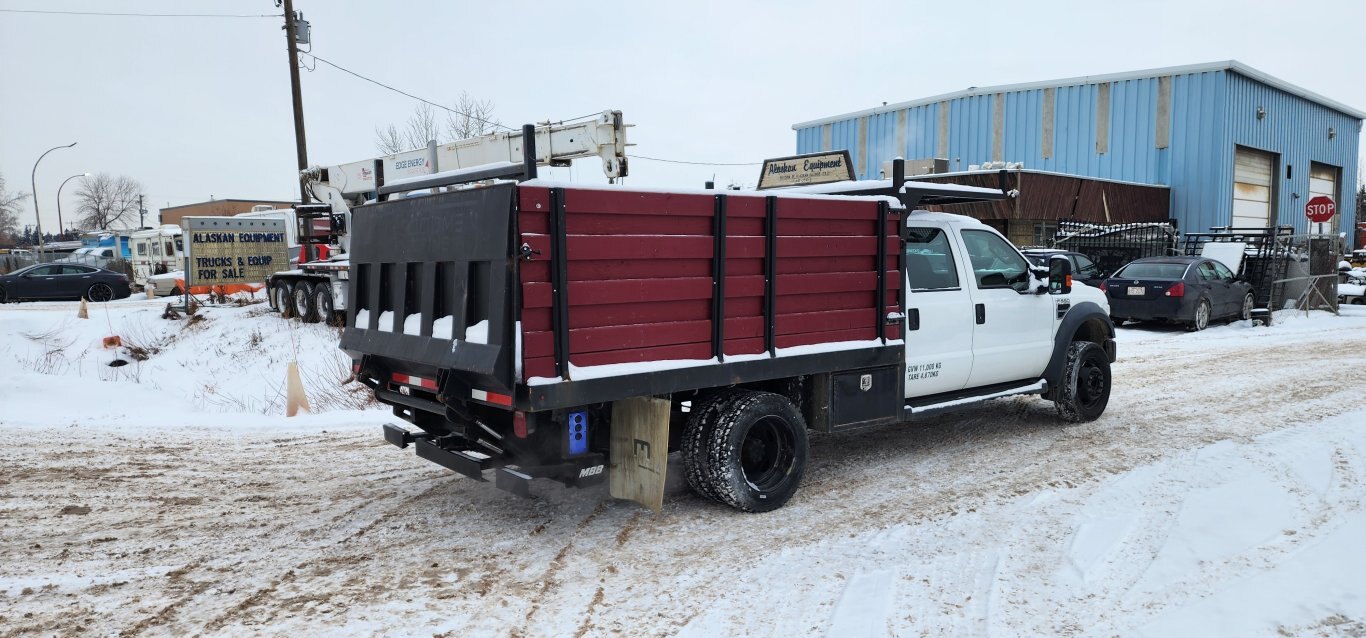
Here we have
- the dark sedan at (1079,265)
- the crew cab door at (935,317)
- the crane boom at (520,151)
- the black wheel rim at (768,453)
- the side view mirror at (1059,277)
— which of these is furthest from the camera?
the dark sedan at (1079,265)

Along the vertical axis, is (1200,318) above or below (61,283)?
below

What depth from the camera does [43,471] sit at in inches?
267

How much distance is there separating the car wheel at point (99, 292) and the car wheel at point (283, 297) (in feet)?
36.2

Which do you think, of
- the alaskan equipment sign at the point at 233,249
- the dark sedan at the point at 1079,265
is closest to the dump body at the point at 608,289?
the dark sedan at the point at 1079,265

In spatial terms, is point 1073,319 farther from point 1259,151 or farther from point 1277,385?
point 1259,151

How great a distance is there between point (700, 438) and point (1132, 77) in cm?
2846

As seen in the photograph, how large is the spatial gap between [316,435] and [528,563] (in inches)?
172

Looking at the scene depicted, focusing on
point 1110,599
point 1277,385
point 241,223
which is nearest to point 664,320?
point 1110,599

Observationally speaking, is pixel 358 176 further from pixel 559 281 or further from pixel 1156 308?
pixel 1156 308

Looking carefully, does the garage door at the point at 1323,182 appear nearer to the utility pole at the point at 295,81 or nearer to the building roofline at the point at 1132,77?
the building roofline at the point at 1132,77

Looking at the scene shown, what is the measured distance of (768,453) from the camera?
19.0ft

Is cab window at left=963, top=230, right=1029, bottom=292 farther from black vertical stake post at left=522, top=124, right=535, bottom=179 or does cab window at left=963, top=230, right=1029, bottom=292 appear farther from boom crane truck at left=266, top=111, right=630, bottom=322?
boom crane truck at left=266, top=111, right=630, bottom=322

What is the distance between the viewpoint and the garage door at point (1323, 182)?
110ft

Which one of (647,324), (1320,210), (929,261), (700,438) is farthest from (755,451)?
(1320,210)
